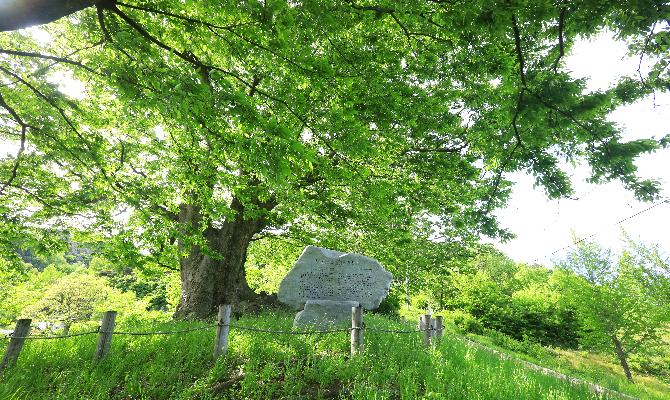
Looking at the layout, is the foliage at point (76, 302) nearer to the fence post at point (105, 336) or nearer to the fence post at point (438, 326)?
the fence post at point (105, 336)

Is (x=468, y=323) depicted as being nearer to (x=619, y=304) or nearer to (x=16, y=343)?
(x=619, y=304)

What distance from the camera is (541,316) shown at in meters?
24.4

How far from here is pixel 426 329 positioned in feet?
23.8

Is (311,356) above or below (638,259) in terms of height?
below

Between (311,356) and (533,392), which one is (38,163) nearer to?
(311,356)

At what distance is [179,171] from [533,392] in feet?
27.0

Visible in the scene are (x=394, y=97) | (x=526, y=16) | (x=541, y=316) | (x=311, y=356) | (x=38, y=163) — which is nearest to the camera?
(x=526, y=16)


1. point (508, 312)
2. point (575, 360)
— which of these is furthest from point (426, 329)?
point (575, 360)

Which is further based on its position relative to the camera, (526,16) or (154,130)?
(154,130)

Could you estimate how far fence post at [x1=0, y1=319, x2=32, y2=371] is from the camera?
540 centimetres

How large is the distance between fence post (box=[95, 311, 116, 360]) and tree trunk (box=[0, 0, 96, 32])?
487 centimetres

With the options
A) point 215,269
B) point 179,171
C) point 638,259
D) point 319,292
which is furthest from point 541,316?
point 179,171

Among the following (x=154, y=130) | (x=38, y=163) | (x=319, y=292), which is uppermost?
(x=154, y=130)

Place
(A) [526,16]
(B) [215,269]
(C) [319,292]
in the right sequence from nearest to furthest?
(A) [526,16], (C) [319,292], (B) [215,269]
